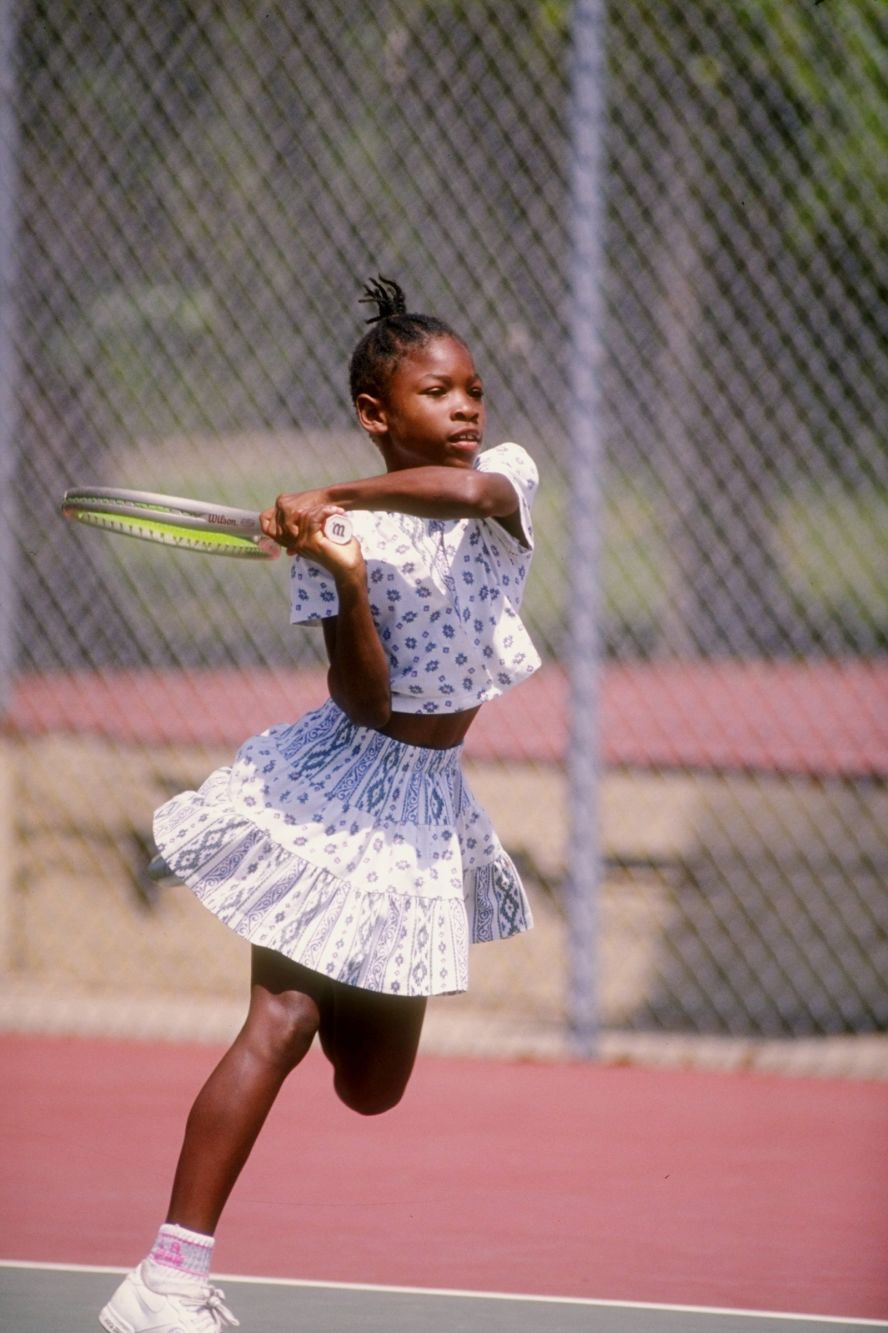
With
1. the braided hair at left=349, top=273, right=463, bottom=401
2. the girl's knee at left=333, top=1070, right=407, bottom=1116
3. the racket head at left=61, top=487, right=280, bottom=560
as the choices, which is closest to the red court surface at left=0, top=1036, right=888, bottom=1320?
the girl's knee at left=333, top=1070, right=407, bottom=1116

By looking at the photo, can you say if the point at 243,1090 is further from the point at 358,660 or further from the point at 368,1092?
the point at 358,660

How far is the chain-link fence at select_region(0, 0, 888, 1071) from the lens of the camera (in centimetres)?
579

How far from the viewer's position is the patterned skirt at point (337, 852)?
3109 millimetres

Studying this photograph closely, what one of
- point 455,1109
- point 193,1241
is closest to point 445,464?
point 193,1241

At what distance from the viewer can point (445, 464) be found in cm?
323

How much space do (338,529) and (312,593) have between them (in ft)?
0.87

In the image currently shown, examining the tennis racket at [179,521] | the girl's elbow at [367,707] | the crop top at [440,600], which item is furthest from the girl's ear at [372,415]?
the girl's elbow at [367,707]

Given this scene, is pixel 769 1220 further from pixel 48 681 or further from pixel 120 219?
pixel 120 219

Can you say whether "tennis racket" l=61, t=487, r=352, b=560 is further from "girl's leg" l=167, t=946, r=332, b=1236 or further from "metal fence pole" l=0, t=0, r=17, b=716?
"metal fence pole" l=0, t=0, r=17, b=716

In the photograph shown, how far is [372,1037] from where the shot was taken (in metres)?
3.27

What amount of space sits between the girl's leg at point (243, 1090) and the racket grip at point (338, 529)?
2.20 feet

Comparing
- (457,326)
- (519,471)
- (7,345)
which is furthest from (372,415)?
(7,345)

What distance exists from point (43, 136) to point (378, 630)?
339cm

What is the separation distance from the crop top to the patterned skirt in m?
0.12
